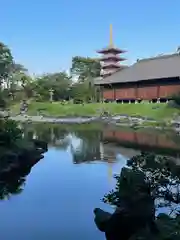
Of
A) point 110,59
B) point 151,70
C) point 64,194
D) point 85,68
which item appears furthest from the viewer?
point 85,68

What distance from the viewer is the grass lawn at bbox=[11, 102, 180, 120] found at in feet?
135

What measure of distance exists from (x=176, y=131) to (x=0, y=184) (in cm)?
2235

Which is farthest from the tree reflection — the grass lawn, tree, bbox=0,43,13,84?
tree, bbox=0,43,13,84

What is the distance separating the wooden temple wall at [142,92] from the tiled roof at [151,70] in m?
1.33

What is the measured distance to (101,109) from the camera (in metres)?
48.1

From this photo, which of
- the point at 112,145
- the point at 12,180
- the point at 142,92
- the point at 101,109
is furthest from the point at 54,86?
the point at 12,180

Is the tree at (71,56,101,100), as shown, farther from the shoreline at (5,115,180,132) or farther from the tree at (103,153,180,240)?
the tree at (103,153,180,240)

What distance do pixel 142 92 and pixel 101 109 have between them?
19.9 ft

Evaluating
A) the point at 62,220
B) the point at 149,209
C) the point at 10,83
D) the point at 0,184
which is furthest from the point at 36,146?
the point at 10,83

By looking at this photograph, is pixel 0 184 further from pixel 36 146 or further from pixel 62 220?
pixel 36 146

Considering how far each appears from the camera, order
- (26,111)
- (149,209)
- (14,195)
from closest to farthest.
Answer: (149,209) < (14,195) < (26,111)

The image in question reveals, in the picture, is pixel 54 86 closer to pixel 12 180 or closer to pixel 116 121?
pixel 116 121

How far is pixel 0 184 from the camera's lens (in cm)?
1296

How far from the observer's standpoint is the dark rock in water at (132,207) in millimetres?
6441
